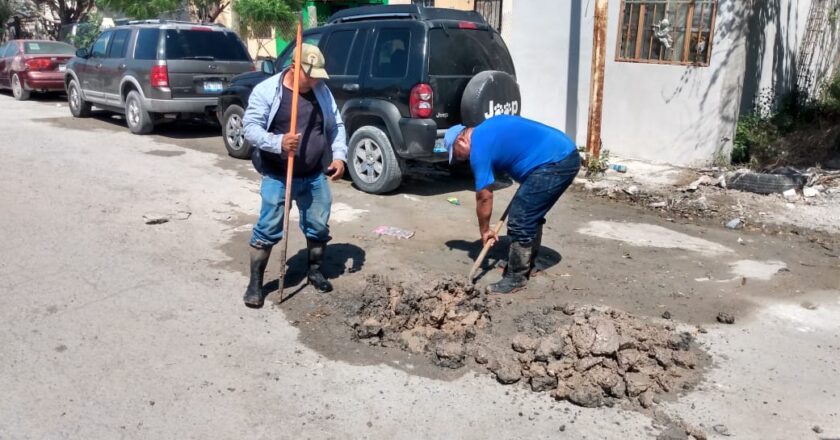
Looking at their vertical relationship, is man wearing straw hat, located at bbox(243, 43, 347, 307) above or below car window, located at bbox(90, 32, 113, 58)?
below

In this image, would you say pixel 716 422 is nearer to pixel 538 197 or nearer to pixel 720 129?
pixel 538 197

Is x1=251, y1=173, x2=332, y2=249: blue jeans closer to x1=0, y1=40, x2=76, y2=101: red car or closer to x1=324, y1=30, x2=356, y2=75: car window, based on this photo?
x1=324, y1=30, x2=356, y2=75: car window

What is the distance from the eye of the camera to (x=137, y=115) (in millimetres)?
12062

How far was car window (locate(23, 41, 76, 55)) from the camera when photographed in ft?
57.5

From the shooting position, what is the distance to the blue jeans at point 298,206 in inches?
198

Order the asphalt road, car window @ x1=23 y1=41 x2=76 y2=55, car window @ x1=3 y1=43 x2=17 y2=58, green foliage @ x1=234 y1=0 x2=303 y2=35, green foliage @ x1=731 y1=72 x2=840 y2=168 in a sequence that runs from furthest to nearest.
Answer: green foliage @ x1=234 y1=0 x2=303 y2=35
car window @ x1=3 y1=43 x2=17 y2=58
car window @ x1=23 y1=41 x2=76 y2=55
green foliage @ x1=731 y1=72 x2=840 y2=168
the asphalt road

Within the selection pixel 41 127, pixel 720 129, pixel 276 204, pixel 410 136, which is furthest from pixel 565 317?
pixel 41 127

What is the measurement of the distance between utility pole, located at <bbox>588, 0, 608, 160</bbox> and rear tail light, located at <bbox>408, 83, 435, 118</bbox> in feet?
10.2

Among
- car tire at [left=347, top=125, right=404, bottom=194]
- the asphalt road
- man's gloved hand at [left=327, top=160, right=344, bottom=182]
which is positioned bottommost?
the asphalt road

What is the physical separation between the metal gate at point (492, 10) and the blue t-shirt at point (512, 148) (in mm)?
9021

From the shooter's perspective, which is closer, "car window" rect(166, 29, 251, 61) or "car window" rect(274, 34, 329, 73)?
"car window" rect(274, 34, 329, 73)

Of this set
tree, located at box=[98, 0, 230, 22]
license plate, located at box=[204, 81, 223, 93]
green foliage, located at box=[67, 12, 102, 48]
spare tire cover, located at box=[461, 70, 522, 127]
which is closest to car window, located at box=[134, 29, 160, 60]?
license plate, located at box=[204, 81, 223, 93]

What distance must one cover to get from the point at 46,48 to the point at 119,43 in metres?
6.85

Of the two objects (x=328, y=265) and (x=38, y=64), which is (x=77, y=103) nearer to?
(x=38, y=64)
